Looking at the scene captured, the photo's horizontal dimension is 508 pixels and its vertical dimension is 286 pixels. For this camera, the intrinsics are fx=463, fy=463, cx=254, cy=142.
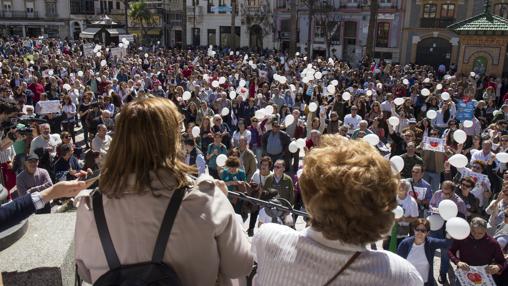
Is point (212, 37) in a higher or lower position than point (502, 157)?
higher

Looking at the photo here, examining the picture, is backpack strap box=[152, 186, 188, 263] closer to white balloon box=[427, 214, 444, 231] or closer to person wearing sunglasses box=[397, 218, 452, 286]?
person wearing sunglasses box=[397, 218, 452, 286]

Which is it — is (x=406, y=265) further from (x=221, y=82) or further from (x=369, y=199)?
(x=221, y=82)

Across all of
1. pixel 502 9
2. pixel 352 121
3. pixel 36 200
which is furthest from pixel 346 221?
pixel 502 9

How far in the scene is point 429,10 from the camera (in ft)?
114

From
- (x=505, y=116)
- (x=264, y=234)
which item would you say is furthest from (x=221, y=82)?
(x=264, y=234)

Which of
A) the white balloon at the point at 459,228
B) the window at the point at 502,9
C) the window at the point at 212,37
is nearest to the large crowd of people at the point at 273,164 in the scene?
the white balloon at the point at 459,228

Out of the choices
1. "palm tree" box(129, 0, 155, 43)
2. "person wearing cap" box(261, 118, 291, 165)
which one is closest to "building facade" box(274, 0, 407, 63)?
"palm tree" box(129, 0, 155, 43)

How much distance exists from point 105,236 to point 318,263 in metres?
0.74

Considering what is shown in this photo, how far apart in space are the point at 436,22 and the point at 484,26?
1789 centimetres

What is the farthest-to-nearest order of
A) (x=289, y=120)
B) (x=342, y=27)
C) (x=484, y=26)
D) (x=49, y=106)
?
(x=342, y=27), (x=484, y=26), (x=49, y=106), (x=289, y=120)

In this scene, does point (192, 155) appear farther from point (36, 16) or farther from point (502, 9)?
point (36, 16)

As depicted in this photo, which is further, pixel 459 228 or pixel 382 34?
pixel 382 34

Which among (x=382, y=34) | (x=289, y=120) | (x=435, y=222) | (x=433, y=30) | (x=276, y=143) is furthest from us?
(x=382, y=34)

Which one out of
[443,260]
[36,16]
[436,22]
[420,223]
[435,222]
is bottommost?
[443,260]
